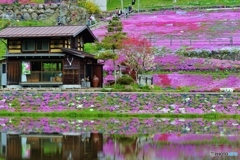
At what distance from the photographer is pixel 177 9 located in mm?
92500

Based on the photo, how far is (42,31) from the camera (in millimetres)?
49562

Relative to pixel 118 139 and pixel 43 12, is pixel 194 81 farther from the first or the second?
pixel 43 12

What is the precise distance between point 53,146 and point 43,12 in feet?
214

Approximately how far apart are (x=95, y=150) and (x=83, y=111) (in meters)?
16.1

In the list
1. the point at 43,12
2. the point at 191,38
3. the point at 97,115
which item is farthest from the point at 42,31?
the point at 43,12

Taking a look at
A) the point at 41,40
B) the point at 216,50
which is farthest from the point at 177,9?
the point at 41,40

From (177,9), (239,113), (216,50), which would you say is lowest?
(239,113)

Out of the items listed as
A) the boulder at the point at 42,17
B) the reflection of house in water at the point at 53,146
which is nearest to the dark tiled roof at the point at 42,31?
the reflection of house in water at the point at 53,146

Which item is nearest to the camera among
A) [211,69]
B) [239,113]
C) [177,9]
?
[239,113]

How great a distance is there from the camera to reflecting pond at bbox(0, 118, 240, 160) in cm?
2053

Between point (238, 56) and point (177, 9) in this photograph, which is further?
point (177, 9)

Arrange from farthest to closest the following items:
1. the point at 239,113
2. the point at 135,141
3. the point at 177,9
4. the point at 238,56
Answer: the point at 177,9
the point at 238,56
the point at 239,113
the point at 135,141

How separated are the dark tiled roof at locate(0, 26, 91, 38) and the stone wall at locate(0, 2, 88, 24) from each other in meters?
33.2

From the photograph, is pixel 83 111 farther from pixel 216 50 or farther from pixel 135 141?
pixel 216 50
